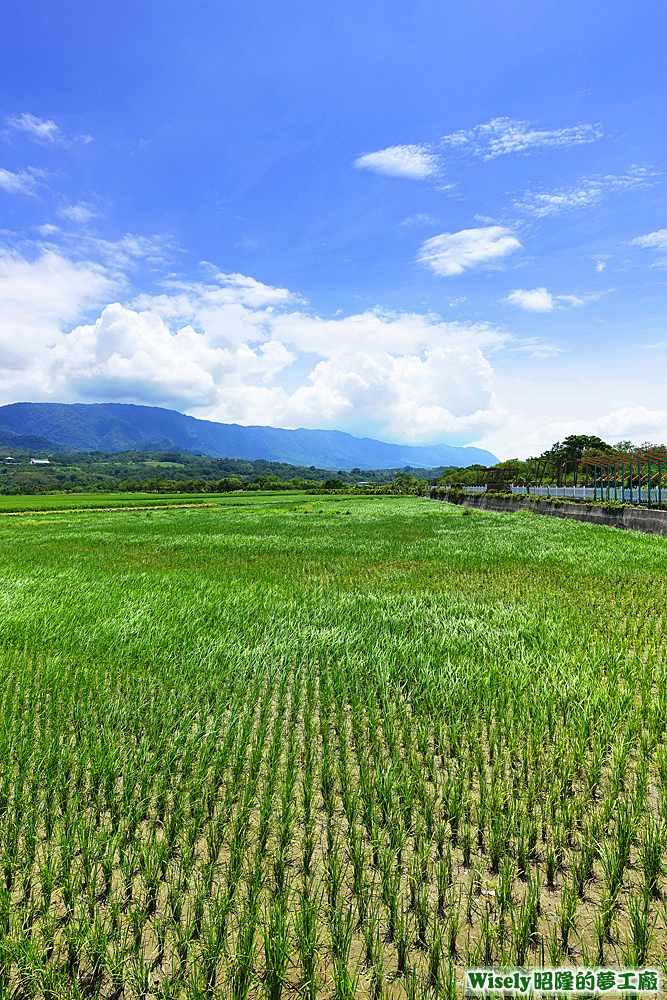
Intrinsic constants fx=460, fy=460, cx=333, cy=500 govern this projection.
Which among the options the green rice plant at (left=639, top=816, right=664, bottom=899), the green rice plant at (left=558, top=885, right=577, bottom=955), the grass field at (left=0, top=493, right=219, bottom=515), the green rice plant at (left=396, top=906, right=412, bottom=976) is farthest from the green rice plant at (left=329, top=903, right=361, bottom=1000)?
the grass field at (left=0, top=493, right=219, bottom=515)

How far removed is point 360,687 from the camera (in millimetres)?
4812

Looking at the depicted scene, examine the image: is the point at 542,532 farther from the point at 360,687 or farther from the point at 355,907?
the point at 355,907

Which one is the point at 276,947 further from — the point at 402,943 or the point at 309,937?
the point at 402,943

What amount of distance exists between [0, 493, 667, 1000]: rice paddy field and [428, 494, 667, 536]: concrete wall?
13.6 meters

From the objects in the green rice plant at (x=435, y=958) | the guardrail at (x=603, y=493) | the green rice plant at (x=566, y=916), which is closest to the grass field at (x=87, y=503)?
the guardrail at (x=603, y=493)

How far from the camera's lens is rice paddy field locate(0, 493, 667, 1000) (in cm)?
205

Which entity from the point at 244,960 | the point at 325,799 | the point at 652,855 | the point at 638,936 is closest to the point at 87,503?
the point at 325,799

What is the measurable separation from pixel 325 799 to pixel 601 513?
24.8 meters

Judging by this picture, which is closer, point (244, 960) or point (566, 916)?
point (244, 960)

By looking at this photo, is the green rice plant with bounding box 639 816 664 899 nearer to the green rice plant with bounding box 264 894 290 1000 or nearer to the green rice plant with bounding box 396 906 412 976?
the green rice plant with bounding box 396 906 412 976

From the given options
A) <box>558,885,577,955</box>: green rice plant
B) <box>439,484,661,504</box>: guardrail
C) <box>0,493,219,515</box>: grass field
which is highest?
<box>439,484,661,504</box>: guardrail

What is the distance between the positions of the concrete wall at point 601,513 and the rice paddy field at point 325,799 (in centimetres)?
1359

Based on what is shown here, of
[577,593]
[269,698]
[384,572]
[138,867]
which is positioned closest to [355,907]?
[138,867]

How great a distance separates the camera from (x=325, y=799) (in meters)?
3.14
